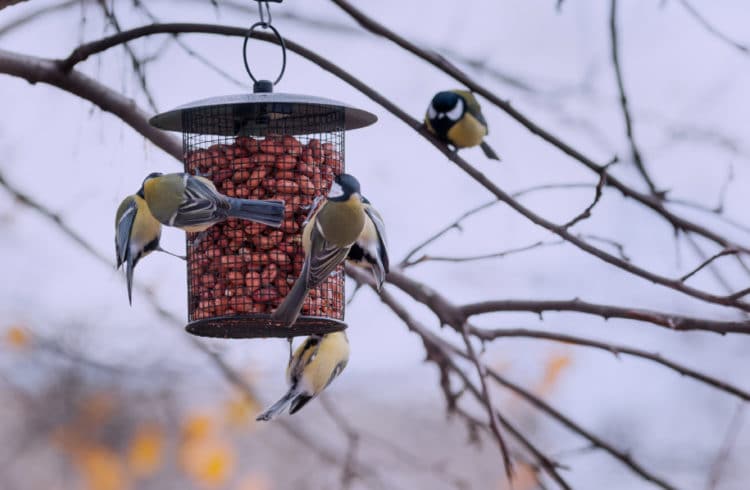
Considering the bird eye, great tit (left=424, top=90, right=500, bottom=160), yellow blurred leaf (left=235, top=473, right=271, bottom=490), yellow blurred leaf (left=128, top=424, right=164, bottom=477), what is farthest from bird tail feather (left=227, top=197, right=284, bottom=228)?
yellow blurred leaf (left=128, top=424, right=164, bottom=477)

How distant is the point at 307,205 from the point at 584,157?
0.81 metres

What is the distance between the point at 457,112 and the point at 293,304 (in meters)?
2.03

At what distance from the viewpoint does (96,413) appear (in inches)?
418

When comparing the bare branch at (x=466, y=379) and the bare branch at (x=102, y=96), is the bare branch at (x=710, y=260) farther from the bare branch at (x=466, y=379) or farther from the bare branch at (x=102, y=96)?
the bare branch at (x=102, y=96)

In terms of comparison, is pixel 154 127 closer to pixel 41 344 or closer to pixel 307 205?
pixel 307 205

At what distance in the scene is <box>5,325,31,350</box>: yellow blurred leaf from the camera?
18.8ft

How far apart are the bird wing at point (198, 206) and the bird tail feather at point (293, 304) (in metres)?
0.27

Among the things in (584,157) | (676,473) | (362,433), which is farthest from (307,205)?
(676,473)

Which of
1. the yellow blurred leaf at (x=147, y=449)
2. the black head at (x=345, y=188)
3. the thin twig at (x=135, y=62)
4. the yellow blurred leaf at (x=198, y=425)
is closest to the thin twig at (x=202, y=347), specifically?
the thin twig at (x=135, y=62)

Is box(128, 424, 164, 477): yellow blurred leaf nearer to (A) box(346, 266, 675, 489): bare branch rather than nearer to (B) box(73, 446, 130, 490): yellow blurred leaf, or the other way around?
(B) box(73, 446, 130, 490): yellow blurred leaf

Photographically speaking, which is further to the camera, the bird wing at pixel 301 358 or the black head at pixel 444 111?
the black head at pixel 444 111

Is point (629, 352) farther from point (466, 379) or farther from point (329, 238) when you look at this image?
point (329, 238)

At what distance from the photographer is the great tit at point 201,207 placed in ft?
9.80

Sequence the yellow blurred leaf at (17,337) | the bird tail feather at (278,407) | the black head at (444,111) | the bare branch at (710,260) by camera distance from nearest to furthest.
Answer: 1. the bare branch at (710,260)
2. the bird tail feather at (278,407)
3. the black head at (444,111)
4. the yellow blurred leaf at (17,337)
